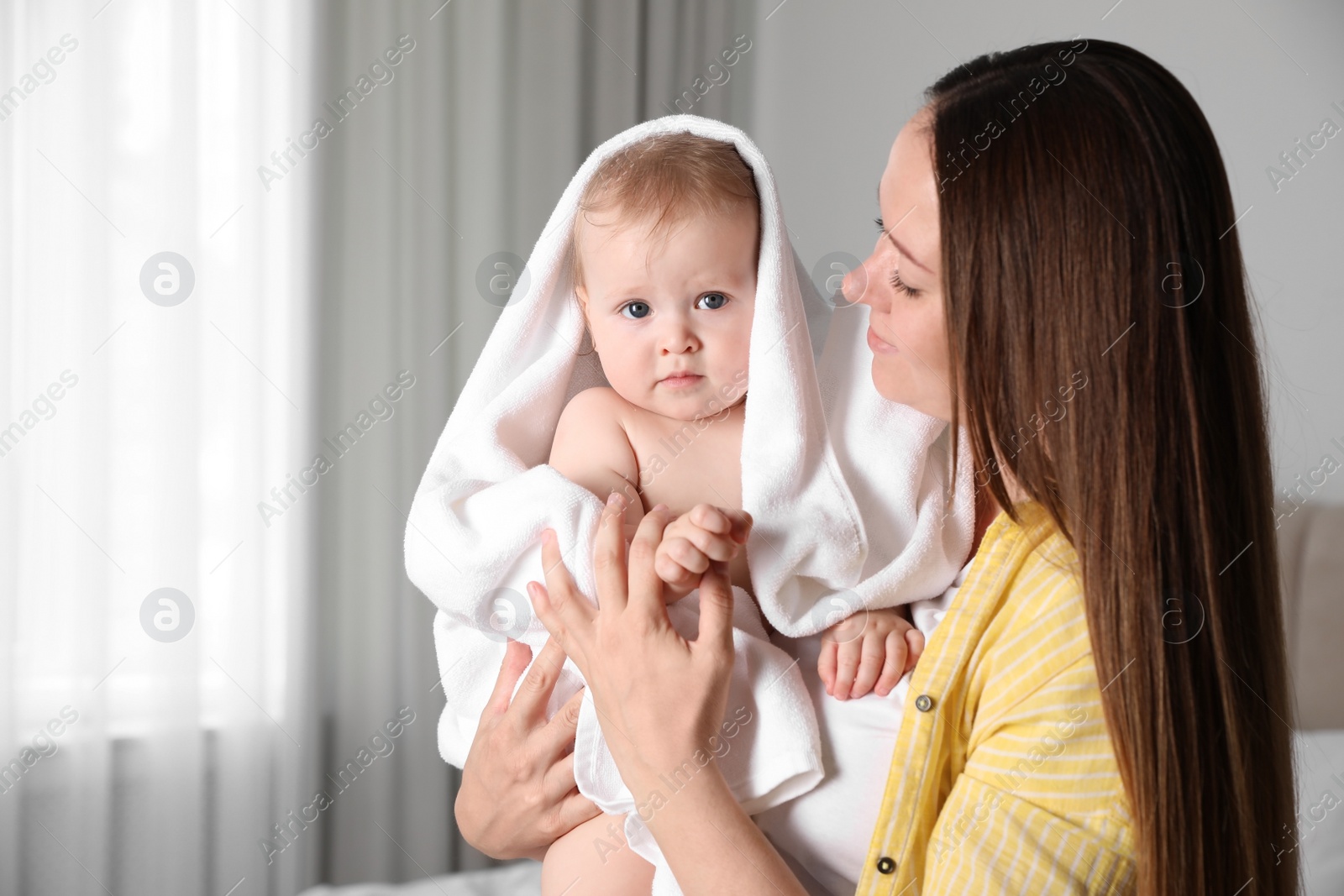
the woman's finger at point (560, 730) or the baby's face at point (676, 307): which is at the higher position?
the baby's face at point (676, 307)

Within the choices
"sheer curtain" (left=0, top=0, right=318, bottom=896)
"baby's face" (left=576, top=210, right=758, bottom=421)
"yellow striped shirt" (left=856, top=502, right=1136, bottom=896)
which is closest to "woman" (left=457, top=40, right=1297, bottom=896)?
"yellow striped shirt" (left=856, top=502, right=1136, bottom=896)

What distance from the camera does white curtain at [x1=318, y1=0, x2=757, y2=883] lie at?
8.28 feet

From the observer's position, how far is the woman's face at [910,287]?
2.95ft

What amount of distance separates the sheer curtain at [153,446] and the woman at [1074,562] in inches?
71.4

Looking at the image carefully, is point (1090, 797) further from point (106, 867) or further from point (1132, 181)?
point (106, 867)

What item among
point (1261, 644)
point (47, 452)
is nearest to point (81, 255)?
point (47, 452)

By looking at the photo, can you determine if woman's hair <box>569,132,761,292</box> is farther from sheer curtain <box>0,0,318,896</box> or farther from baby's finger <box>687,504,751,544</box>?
sheer curtain <box>0,0,318,896</box>

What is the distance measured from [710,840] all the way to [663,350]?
536 millimetres

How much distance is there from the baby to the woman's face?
179 millimetres

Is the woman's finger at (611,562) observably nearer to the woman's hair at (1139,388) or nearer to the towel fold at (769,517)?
the towel fold at (769,517)

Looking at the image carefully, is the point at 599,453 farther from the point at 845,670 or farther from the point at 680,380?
the point at 845,670

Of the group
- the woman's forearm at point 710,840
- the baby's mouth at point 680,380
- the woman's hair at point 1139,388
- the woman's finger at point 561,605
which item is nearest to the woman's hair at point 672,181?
the baby's mouth at point 680,380

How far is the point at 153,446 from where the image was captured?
89.4 inches

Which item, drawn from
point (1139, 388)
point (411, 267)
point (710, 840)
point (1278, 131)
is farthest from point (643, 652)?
point (411, 267)
